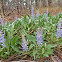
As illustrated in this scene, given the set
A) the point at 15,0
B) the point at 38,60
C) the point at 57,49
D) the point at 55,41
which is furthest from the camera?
the point at 15,0

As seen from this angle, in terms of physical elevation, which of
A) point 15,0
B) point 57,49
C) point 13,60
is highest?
point 15,0

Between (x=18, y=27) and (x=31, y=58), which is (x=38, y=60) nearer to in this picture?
(x=31, y=58)

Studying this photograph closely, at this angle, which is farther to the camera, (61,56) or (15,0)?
(15,0)

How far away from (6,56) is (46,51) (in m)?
0.74

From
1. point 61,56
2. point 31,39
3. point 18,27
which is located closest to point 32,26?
point 18,27

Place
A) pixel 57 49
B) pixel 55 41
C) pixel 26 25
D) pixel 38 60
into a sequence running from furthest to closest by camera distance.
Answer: pixel 26 25 → pixel 55 41 → pixel 57 49 → pixel 38 60

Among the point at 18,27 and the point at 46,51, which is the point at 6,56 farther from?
the point at 18,27

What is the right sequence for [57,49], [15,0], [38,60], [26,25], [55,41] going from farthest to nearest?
[15,0] < [26,25] < [55,41] < [57,49] < [38,60]

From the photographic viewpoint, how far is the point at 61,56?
5.05ft

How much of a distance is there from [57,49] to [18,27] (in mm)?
1309

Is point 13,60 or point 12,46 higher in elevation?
point 12,46

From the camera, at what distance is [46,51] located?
1.51 m

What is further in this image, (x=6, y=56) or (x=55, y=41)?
(x=55, y=41)

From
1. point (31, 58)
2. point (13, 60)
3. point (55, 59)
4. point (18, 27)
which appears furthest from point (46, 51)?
point (18, 27)
